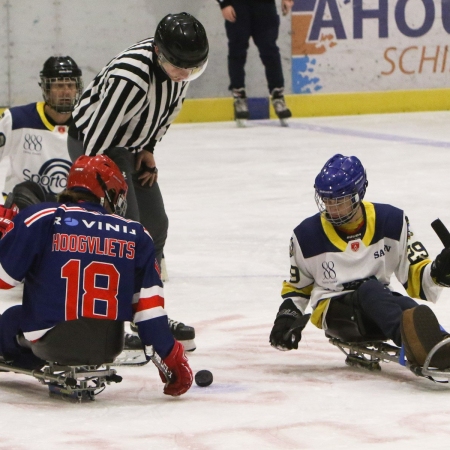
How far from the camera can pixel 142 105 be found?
13.4 feet

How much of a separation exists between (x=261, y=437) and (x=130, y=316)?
0.59 m

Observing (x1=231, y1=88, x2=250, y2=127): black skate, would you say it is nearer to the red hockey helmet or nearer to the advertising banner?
the advertising banner

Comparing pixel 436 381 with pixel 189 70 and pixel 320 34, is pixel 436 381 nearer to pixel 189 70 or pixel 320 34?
pixel 189 70

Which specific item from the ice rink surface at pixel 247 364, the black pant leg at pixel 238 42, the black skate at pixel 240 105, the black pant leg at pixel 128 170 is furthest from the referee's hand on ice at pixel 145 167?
the black skate at pixel 240 105

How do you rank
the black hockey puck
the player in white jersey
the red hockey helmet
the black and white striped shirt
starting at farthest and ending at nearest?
the player in white jersey, the black and white striped shirt, the black hockey puck, the red hockey helmet

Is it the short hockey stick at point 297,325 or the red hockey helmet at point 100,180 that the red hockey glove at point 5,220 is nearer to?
the red hockey helmet at point 100,180

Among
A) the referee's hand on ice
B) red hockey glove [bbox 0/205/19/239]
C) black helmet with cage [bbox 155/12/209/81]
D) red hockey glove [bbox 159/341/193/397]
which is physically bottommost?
red hockey glove [bbox 159/341/193/397]

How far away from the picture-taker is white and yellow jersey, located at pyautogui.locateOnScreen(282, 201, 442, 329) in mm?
3691

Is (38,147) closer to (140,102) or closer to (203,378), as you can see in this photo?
(140,102)

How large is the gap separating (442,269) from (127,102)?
125 centimetres

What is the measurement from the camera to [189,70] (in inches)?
156

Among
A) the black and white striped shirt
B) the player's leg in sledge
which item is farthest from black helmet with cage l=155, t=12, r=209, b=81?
the player's leg in sledge

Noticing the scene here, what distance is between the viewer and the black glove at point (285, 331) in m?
3.59

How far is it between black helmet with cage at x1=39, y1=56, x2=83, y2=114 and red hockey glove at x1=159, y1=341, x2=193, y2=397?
2161 mm
